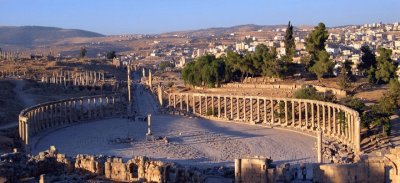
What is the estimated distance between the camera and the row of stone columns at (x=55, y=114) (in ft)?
139

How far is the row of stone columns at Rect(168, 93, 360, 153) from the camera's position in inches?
1571

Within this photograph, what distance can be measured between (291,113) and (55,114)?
22.3 metres

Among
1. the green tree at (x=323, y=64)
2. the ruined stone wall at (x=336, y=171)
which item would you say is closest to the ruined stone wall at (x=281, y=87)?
the green tree at (x=323, y=64)

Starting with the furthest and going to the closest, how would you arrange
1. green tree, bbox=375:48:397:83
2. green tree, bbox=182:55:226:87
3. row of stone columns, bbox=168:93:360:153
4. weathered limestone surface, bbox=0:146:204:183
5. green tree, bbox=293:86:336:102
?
green tree, bbox=182:55:226:87 < green tree, bbox=375:48:397:83 < green tree, bbox=293:86:336:102 < row of stone columns, bbox=168:93:360:153 < weathered limestone surface, bbox=0:146:204:183

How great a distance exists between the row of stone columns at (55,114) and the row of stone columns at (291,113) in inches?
344

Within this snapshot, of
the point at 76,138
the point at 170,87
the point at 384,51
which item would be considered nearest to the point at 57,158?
the point at 76,138

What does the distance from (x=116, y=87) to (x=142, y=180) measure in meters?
57.2

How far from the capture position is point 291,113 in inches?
1973

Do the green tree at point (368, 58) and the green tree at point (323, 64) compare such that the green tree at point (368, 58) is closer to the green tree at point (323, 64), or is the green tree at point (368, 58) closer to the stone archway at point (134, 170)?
the green tree at point (323, 64)

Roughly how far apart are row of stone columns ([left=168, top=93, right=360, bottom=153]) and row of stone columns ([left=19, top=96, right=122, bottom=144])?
8.73 m

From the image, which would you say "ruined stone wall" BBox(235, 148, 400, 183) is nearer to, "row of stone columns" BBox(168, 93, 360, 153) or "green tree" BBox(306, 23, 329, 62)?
"row of stone columns" BBox(168, 93, 360, 153)

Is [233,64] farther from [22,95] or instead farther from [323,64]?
[22,95]

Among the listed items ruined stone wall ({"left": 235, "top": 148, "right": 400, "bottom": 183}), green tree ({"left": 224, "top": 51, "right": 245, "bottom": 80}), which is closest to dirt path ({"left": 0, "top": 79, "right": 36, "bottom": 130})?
green tree ({"left": 224, "top": 51, "right": 245, "bottom": 80})

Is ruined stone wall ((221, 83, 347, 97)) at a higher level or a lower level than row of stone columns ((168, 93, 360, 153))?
higher
